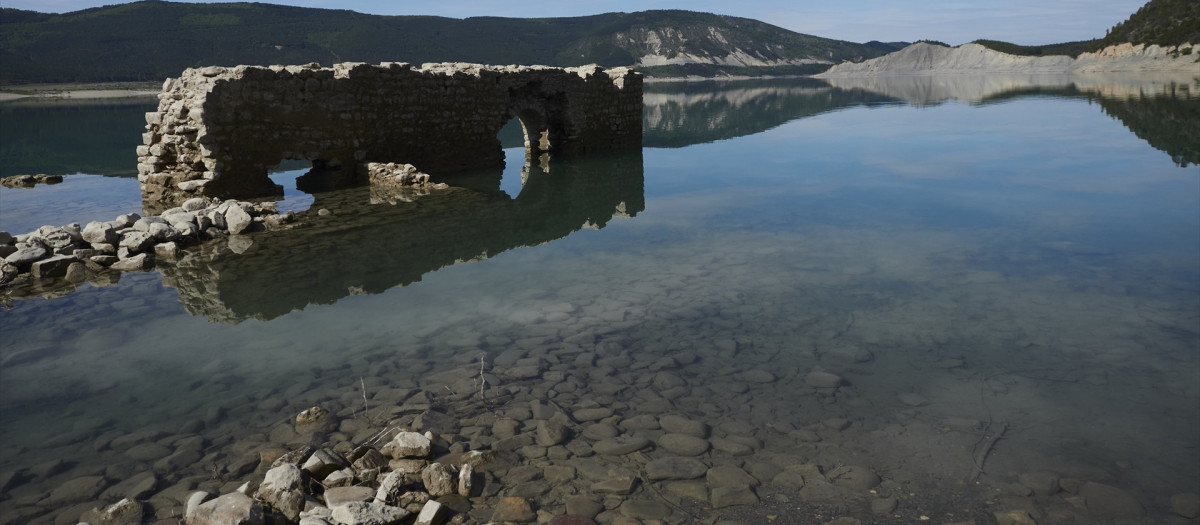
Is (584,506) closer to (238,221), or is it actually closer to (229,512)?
(229,512)

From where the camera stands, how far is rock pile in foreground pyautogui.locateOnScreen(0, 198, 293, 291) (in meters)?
8.88

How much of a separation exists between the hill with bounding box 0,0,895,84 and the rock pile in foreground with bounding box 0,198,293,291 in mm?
93575

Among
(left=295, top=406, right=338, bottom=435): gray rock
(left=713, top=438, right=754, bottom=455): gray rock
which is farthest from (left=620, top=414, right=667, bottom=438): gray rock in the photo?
(left=295, top=406, right=338, bottom=435): gray rock

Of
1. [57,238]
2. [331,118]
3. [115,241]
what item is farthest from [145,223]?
[331,118]

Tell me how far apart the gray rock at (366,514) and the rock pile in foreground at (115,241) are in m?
6.68

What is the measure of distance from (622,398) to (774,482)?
1419mm

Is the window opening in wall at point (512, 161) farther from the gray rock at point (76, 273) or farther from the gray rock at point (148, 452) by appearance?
the gray rock at point (148, 452)

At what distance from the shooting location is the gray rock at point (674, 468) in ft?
14.7

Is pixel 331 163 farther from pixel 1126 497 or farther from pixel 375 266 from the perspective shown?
pixel 1126 497

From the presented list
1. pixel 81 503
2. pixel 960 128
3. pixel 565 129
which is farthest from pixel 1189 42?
pixel 81 503

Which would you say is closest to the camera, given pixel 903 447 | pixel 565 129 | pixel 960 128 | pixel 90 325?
pixel 903 447

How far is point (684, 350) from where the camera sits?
6355 millimetres

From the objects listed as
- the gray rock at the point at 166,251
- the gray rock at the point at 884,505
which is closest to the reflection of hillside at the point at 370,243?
the gray rock at the point at 166,251

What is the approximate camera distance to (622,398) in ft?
18.1
